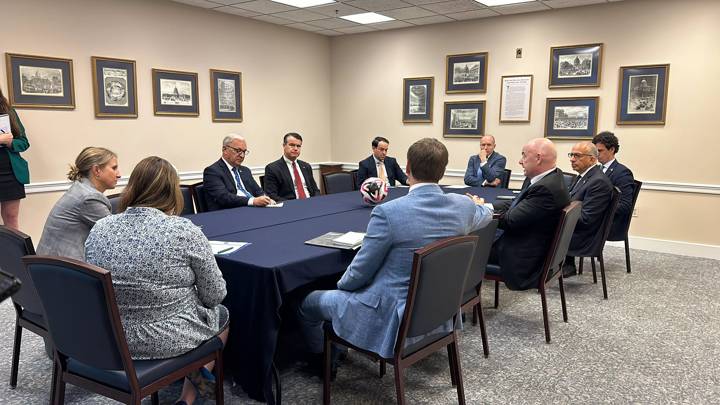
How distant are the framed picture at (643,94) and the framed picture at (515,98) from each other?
99 centimetres

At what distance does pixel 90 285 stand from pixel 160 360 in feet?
1.33

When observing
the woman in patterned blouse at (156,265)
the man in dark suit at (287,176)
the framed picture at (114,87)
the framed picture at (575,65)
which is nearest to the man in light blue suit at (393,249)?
the woman in patterned blouse at (156,265)

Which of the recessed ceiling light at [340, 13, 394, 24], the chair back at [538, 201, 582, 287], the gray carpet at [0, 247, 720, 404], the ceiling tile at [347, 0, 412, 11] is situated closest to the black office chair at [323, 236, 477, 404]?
the gray carpet at [0, 247, 720, 404]

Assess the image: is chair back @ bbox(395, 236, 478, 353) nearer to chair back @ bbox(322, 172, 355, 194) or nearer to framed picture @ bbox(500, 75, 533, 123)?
chair back @ bbox(322, 172, 355, 194)

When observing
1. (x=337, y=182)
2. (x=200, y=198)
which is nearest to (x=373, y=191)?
(x=337, y=182)

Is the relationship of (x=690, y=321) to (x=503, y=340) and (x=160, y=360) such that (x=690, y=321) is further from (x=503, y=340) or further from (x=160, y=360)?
(x=160, y=360)

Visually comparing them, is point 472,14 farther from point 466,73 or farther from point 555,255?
point 555,255

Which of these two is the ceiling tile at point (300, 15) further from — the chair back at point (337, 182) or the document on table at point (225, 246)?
the document on table at point (225, 246)

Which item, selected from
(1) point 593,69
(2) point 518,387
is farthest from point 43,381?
(1) point 593,69

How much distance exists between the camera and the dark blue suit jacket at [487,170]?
224 inches

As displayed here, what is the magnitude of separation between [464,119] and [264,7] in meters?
2.83

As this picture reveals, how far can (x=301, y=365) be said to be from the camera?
108 inches

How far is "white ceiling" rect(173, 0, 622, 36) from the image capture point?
5574 mm

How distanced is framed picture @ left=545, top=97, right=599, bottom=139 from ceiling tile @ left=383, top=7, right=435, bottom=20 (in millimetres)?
1808
